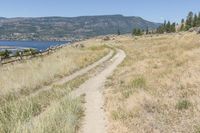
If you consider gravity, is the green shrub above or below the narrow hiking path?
above

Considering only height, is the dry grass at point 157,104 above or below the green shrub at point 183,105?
below

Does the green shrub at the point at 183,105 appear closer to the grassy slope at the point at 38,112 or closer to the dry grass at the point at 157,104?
the dry grass at the point at 157,104

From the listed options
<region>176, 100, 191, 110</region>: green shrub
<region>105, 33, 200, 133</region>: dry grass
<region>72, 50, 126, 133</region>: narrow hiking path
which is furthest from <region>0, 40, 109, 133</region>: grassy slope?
<region>176, 100, 191, 110</region>: green shrub

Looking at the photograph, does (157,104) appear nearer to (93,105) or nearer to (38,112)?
(93,105)

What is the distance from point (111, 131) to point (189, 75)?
9.38 m

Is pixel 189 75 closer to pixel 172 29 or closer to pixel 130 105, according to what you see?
pixel 130 105

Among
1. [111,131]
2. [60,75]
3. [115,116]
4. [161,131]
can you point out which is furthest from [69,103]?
[60,75]

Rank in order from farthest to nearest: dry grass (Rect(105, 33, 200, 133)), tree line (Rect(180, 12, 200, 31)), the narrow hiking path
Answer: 1. tree line (Rect(180, 12, 200, 31))
2. the narrow hiking path
3. dry grass (Rect(105, 33, 200, 133))

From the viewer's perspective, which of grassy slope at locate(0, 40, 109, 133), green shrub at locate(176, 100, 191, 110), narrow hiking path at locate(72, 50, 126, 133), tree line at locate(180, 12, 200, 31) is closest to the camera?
grassy slope at locate(0, 40, 109, 133)

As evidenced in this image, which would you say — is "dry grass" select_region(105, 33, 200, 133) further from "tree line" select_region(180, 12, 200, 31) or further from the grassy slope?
"tree line" select_region(180, 12, 200, 31)

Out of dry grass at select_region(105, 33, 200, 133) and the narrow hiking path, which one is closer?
dry grass at select_region(105, 33, 200, 133)

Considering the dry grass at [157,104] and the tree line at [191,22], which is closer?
the dry grass at [157,104]

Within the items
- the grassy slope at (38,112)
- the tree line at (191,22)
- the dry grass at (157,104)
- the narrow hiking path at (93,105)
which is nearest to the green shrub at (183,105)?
the dry grass at (157,104)

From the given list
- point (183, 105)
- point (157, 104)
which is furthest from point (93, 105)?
point (183, 105)
